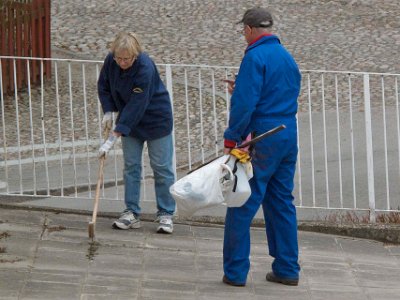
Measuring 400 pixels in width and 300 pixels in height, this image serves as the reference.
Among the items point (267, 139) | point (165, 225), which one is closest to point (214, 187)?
point (267, 139)

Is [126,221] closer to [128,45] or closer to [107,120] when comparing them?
[107,120]

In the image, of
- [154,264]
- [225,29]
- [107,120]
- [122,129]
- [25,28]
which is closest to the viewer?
[154,264]

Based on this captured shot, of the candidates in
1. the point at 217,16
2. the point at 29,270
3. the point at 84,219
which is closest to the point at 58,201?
the point at 84,219

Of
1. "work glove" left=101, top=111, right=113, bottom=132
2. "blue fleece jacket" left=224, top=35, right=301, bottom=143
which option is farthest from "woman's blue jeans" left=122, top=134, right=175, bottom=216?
"blue fleece jacket" left=224, top=35, right=301, bottom=143

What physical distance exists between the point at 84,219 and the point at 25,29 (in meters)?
6.33

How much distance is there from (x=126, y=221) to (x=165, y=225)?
11.4 inches

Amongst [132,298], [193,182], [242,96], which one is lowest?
[132,298]

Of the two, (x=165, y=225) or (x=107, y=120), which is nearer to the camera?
(x=107, y=120)

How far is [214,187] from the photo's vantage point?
6.79 meters

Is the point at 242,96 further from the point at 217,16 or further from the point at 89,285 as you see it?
the point at 217,16

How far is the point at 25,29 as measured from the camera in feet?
47.5

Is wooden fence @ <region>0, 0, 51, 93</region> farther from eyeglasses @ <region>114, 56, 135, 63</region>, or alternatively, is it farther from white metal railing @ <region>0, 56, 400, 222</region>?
eyeglasses @ <region>114, 56, 135, 63</region>

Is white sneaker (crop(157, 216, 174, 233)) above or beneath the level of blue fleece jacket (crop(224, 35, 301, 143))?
beneath

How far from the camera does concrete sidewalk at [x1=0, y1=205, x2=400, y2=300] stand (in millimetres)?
6922
